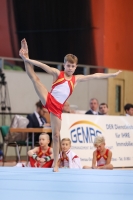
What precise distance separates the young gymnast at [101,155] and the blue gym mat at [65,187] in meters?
2.26

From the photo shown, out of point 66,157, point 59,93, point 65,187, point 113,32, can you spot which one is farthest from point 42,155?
point 113,32

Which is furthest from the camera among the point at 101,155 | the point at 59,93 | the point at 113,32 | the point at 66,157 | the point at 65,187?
the point at 113,32

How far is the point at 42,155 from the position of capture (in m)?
7.75

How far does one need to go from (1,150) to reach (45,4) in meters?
5.22

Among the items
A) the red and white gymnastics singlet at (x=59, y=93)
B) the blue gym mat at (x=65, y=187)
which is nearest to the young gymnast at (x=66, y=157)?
the red and white gymnastics singlet at (x=59, y=93)

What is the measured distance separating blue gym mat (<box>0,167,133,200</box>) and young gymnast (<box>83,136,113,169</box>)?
89.1 inches

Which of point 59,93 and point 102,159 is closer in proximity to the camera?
point 59,93

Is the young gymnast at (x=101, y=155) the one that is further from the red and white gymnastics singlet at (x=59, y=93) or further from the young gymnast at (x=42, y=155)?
the red and white gymnastics singlet at (x=59, y=93)

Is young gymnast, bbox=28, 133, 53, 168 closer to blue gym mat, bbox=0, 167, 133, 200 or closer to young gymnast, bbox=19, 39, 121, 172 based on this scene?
young gymnast, bbox=19, 39, 121, 172

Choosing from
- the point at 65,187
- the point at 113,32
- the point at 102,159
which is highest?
the point at 113,32

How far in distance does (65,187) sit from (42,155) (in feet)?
11.3

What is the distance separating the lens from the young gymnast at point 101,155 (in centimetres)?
780

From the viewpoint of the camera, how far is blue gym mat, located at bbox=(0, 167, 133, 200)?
375cm

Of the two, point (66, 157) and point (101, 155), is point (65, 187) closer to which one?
point (66, 157)
